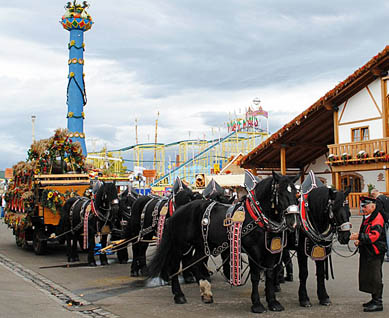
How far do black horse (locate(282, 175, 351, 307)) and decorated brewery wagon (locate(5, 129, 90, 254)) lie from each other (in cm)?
771

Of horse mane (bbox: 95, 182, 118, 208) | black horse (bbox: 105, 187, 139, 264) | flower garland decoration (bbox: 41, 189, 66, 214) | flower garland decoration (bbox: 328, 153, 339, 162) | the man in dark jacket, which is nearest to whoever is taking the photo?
the man in dark jacket

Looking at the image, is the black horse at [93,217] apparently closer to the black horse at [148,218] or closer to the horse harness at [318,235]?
the black horse at [148,218]

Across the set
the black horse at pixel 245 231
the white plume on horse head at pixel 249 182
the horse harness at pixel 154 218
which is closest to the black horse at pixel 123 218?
the horse harness at pixel 154 218

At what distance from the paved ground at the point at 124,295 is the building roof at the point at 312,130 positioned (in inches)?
520

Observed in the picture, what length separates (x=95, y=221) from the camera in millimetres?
11273

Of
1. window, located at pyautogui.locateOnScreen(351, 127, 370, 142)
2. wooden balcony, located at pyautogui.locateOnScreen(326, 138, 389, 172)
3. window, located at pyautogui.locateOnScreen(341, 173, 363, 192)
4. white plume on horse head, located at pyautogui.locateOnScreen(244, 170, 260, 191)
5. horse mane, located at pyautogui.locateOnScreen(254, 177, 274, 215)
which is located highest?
window, located at pyautogui.locateOnScreen(351, 127, 370, 142)

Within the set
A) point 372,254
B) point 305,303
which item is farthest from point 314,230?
point 305,303

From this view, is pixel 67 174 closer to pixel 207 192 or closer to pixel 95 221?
pixel 95 221

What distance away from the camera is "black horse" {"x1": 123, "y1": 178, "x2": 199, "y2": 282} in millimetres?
9156

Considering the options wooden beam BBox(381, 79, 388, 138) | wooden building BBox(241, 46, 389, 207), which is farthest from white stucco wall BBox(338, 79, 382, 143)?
wooden beam BBox(381, 79, 388, 138)

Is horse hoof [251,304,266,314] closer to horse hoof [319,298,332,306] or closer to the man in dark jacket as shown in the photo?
horse hoof [319,298,332,306]

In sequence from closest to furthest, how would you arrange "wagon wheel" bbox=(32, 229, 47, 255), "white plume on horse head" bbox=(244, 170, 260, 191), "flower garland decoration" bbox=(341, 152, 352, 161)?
1. "white plume on horse head" bbox=(244, 170, 260, 191)
2. "wagon wheel" bbox=(32, 229, 47, 255)
3. "flower garland decoration" bbox=(341, 152, 352, 161)

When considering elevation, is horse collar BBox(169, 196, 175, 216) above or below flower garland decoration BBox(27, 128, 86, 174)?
below

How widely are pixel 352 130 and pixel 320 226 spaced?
17.6 metres
